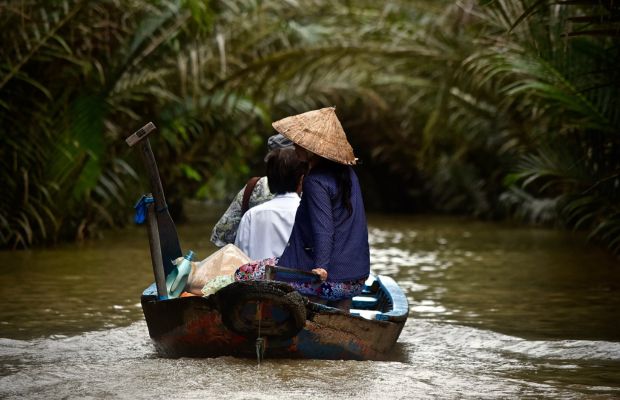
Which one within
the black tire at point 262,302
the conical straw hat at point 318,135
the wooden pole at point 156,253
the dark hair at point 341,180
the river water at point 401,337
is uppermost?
the conical straw hat at point 318,135

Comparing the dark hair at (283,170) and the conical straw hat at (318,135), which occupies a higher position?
the conical straw hat at (318,135)

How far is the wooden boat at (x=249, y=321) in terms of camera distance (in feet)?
21.7

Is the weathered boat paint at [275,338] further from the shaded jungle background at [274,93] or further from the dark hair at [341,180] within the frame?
the shaded jungle background at [274,93]

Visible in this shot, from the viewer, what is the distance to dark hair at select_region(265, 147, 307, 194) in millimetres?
7535

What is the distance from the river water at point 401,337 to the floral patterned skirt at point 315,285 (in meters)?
0.44

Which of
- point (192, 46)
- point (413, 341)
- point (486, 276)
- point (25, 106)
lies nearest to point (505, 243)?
point (486, 276)

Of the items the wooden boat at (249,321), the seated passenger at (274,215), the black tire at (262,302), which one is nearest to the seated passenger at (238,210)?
the seated passenger at (274,215)

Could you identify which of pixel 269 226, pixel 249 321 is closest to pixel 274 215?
pixel 269 226

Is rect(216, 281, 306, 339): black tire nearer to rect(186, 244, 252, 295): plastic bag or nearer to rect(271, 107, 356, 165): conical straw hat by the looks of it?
rect(186, 244, 252, 295): plastic bag

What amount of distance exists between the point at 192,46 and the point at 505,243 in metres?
5.37

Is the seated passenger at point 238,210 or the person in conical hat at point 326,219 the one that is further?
the seated passenger at point 238,210

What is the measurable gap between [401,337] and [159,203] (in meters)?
2.41

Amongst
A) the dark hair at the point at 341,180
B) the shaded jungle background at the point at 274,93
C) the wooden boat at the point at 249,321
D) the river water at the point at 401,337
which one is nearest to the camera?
the river water at the point at 401,337

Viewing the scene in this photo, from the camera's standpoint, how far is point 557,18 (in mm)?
12266
